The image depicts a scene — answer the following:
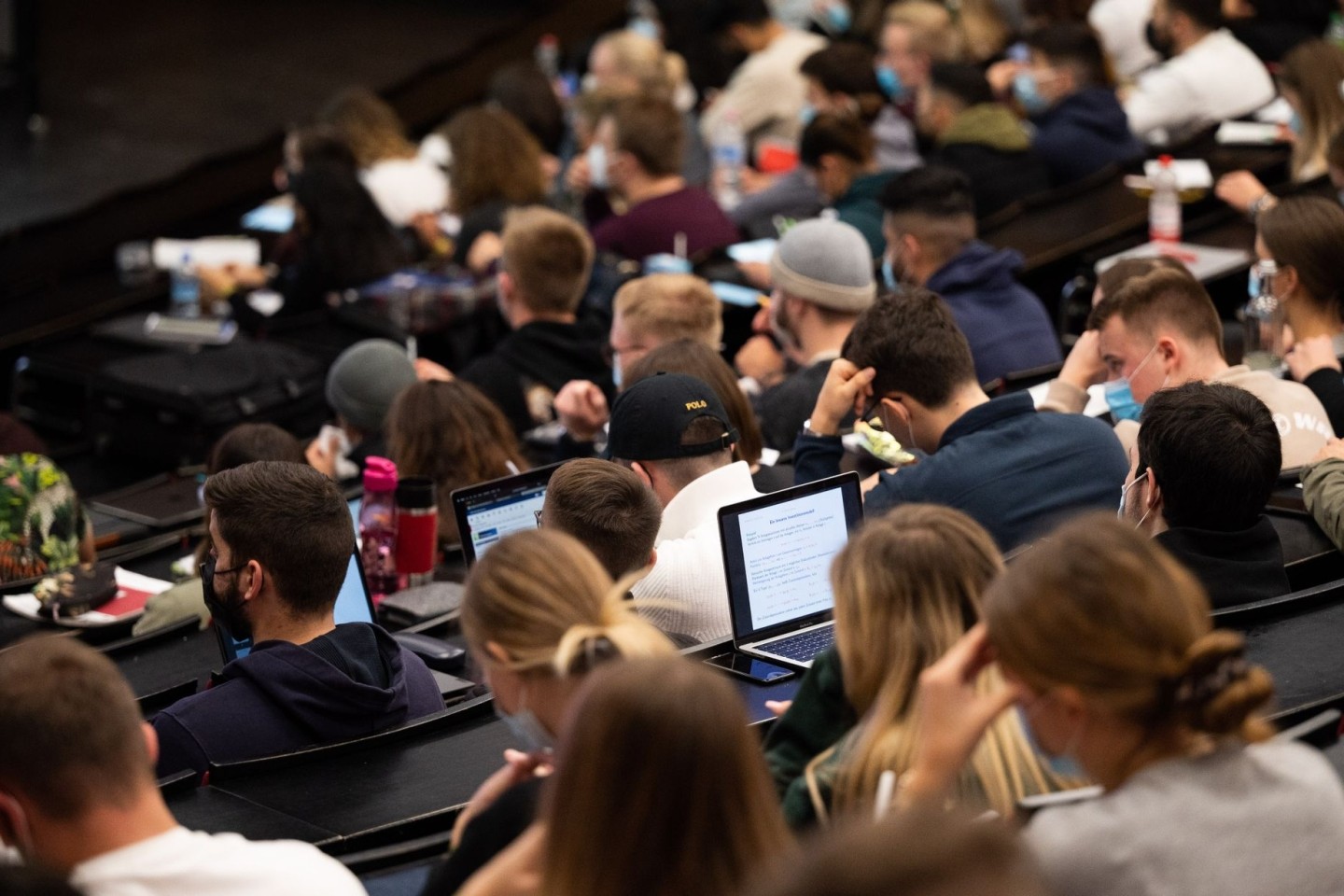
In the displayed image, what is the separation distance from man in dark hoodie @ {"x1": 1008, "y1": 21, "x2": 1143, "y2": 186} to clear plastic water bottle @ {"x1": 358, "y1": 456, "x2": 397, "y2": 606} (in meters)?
4.35

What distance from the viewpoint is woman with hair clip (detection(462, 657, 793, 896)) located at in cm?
190

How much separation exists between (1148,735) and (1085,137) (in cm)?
608

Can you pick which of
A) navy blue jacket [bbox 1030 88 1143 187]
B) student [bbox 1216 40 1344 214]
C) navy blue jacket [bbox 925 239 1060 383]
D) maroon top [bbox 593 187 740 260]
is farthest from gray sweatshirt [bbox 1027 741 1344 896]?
navy blue jacket [bbox 1030 88 1143 187]

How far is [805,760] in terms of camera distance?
2.60 meters

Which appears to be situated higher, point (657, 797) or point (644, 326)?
point (644, 326)

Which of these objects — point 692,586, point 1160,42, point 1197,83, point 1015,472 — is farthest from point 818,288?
point 1160,42

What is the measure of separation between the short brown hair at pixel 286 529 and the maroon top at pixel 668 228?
13.7 feet

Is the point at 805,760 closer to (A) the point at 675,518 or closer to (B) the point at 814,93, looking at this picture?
(A) the point at 675,518

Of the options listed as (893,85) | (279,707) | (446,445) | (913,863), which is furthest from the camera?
(893,85)

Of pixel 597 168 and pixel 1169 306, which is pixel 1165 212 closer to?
pixel 1169 306

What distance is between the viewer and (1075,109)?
7.94 meters

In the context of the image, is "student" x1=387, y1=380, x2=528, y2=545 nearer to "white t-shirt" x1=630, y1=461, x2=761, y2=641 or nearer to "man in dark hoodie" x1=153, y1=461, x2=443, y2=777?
"white t-shirt" x1=630, y1=461, x2=761, y2=641

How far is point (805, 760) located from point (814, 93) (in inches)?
251

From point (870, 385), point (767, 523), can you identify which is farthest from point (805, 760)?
point (870, 385)
